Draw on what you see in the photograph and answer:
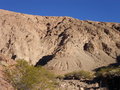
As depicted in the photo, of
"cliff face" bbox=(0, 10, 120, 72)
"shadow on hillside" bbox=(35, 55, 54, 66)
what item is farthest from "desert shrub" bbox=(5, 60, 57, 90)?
"shadow on hillside" bbox=(35, 55, 54, 66)

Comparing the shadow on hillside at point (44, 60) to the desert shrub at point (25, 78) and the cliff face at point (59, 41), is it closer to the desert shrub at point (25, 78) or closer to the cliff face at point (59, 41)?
the cliff face at point (59, 41)

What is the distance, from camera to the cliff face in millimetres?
65738

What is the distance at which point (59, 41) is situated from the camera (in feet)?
251

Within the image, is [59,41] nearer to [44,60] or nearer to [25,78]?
[44,60]

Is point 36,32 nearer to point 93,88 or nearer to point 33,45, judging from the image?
point 33,45

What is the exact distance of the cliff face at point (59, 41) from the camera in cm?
6574

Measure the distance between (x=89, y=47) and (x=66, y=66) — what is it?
13.5 metres

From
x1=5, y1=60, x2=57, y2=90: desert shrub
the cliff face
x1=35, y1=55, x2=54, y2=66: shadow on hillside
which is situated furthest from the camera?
x1=35, y1=55, x2=54, y2=66: shadow on hillside

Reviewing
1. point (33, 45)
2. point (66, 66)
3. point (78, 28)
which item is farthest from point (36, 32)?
point (66, 66)

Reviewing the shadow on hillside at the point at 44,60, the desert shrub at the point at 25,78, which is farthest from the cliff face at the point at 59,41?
the desert shrub at the point at 25,78

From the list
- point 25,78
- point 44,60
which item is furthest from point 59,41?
point 25,78

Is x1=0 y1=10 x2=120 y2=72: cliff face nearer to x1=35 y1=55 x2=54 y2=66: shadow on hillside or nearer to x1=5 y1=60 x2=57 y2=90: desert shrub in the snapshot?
x1=35 y1=55 x2=54 y2=66: shadow on hillside

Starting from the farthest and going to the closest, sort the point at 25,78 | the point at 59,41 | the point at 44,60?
the point at 59,41 → the point at 44,60 → the point at 25,78

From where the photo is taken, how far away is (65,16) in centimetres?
9075
